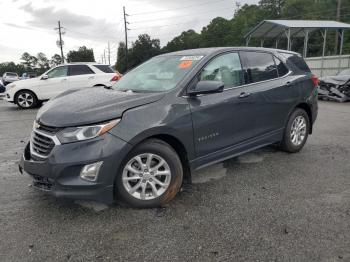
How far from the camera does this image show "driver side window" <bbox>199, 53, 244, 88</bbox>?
4117mm

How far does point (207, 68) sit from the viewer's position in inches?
161

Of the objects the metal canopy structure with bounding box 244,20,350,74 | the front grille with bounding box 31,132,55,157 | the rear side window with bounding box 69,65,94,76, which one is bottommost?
the front grille with bounding box 31,132,55,157

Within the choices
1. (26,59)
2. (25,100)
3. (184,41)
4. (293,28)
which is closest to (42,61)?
(26,59)

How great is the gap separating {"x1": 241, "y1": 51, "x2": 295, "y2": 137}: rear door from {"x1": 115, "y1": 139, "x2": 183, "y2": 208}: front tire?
159cm

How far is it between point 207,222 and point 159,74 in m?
1.95

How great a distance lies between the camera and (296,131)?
18.0 ft

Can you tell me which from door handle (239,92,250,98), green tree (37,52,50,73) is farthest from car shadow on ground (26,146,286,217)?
green tree (37,52,50,73)

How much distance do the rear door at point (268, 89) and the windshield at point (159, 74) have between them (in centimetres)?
94

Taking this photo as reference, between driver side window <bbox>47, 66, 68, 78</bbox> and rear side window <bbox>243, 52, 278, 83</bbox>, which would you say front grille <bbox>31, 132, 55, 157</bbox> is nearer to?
rear side window <bbox>243, 52, 278, 83</bbox>

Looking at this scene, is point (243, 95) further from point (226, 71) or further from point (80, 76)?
point (80, 76)

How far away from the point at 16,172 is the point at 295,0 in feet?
216

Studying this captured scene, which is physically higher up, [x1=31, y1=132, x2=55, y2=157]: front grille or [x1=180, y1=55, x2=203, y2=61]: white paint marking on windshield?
[x1=180, y1=55, x2=203, y2=61]: white paint marking on windshield

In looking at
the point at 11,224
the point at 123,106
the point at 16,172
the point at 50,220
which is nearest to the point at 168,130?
the point at 123,106

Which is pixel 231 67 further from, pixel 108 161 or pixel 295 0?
pixel 295 0
